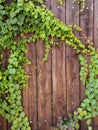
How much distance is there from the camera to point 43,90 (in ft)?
13.6

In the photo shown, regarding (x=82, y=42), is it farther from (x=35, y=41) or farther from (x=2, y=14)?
(x=2, y=14)

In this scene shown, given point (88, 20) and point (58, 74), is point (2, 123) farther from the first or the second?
point (88, 20)

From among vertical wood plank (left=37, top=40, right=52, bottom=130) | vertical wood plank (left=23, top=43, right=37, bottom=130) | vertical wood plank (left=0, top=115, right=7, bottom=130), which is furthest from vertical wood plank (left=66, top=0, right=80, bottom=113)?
vertical wood plank (left=0, top=115, right=7, bottom=130)

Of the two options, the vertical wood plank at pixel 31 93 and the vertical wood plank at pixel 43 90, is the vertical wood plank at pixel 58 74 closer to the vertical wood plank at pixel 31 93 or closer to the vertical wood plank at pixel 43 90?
the vertical wood plank at pixel 43 90

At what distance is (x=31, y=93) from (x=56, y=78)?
0.35m

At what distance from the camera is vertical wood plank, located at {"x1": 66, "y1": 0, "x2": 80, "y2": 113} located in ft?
13.2

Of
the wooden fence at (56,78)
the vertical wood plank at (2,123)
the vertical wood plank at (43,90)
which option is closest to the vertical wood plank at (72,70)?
the wooden fence at (56,78)

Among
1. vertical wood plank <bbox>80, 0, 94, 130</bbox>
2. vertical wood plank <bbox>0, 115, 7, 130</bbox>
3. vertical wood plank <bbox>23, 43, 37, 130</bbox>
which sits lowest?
vertical wood plank <bbox>0, 115, 7, 130</bbox>

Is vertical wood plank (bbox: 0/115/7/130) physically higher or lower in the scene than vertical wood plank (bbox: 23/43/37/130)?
lower

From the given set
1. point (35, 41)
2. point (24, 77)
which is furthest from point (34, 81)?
point (35, 41)

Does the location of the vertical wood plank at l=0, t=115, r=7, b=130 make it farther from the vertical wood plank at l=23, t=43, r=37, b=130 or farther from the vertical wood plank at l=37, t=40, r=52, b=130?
the vertical wood plank at l=37, t=40, r=52, b=130

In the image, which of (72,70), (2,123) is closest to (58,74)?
(72,70)

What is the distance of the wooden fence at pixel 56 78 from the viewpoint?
158 inches

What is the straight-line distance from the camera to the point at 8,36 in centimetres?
401
